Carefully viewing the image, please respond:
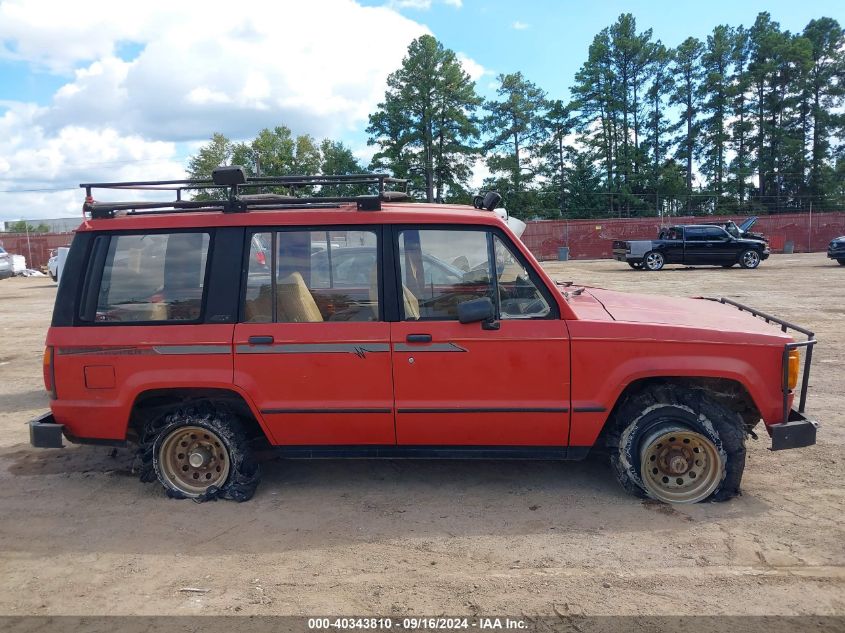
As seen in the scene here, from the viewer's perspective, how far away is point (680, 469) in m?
4.25

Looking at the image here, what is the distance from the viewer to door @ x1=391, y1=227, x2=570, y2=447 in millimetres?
4156

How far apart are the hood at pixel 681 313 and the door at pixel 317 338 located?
1.62m

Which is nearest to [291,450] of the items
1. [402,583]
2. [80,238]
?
[402,583]

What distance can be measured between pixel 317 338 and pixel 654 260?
77.4 ft

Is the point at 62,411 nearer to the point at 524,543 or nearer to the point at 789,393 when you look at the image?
the point at 524,543

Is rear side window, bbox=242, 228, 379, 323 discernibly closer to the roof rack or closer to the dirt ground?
the roof rack

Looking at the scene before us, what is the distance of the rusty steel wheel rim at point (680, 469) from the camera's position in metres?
4.21

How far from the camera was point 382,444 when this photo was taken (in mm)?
4406

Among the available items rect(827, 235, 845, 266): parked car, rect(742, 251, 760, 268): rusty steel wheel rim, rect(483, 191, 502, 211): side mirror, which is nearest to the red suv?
rect(483, 191, 502, 211): side mirror

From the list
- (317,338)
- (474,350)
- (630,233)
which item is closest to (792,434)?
(474,350)

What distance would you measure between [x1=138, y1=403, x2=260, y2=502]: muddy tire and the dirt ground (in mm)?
134

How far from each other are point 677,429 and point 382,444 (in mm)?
1902

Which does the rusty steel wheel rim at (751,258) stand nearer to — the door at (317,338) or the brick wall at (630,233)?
the brick wall at (630,233)

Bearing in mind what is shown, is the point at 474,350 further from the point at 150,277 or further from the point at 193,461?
the point at 150,277
